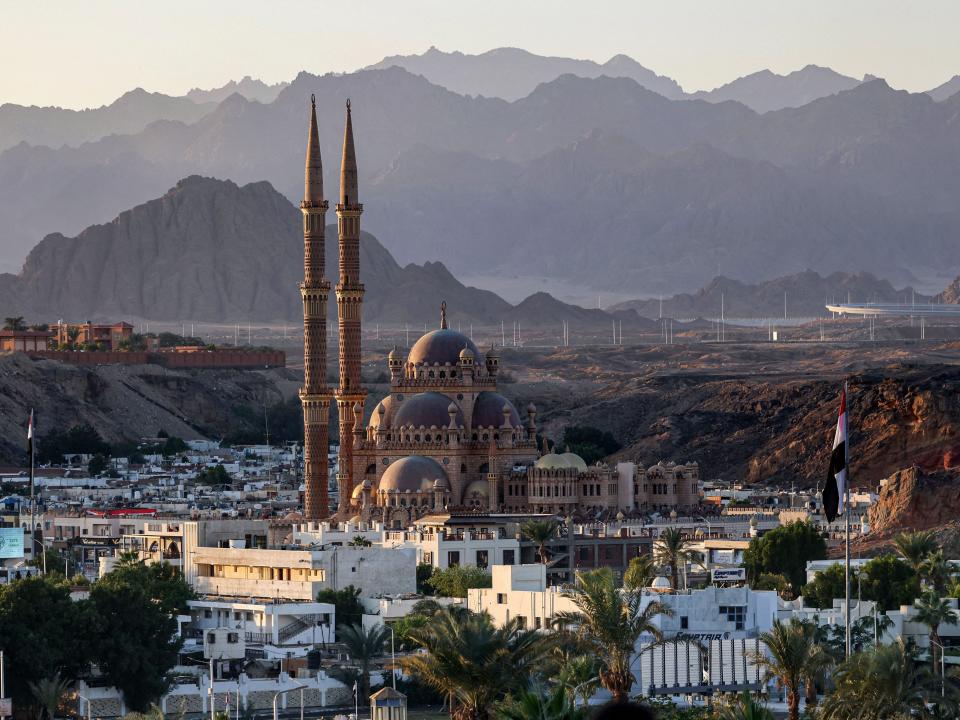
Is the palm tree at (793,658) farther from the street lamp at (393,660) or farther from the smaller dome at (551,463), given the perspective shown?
the smaller dome at (551,463)

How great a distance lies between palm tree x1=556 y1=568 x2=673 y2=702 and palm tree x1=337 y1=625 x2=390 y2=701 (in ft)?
41.9

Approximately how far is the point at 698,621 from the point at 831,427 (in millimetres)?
112568

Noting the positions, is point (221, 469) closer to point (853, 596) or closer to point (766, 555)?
point (766, 555)

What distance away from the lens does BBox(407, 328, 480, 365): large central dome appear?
4909 inches

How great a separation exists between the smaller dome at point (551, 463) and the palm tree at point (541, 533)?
17008mm

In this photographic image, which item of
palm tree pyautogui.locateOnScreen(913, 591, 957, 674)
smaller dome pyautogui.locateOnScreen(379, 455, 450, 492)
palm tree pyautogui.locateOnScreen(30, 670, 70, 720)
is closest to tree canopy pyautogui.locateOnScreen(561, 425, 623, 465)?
smaller dome pyautogui.locateOnScreen(379, 455, 450, 492)

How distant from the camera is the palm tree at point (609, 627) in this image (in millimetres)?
55812

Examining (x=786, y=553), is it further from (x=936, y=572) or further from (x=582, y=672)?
(x=582, y=672)

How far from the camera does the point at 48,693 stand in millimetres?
64688

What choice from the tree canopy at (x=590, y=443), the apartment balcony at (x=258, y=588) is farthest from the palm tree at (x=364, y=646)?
the tree canopy at (x=590, y=443)

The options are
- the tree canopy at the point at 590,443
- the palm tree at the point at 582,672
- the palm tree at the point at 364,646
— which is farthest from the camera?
the tree canopy at the point at 590,443

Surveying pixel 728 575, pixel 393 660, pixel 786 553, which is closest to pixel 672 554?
pixel 728 575

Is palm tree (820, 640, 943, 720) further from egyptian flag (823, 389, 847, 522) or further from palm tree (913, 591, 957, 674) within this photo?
palm tree (913, 591, 957, 674)

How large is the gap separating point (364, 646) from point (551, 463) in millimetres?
49277
